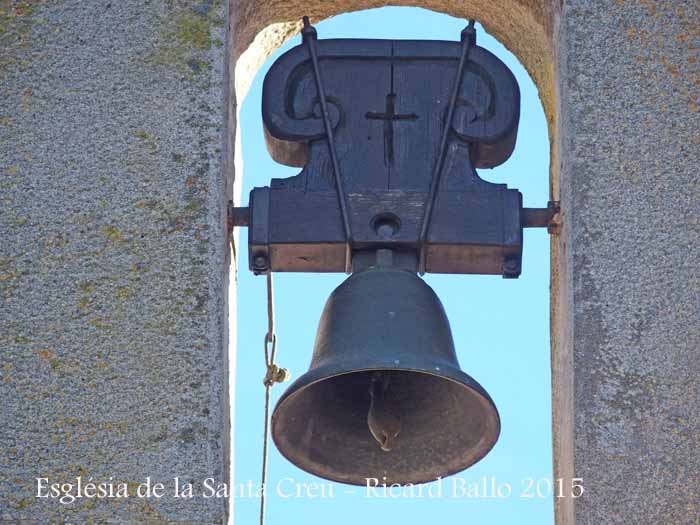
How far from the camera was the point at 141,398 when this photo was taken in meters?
5.79

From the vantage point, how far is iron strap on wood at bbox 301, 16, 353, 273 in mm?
6240

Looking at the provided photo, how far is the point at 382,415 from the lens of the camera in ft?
20.0

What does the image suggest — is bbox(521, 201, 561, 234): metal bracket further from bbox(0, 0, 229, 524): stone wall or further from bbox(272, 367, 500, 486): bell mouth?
bbox(0, 0, 229, 524): stone wall

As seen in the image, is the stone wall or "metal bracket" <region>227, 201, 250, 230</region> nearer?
the stone wall

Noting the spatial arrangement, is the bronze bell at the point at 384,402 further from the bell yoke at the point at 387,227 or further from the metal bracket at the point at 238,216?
the metal bracket at the point at 238,216

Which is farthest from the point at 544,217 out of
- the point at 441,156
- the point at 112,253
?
the point at 112,253

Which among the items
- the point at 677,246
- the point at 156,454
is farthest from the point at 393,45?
the point at 156,454

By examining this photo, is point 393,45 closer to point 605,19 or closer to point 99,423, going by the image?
point 605,19

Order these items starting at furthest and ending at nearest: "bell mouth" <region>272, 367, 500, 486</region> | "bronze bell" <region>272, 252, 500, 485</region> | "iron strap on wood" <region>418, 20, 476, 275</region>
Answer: "iron strap on wood" <region>418, 20, 476, 275</region> → "bell mouth" <region>272, 367, 500, 486</region> → "bronze bell" <region>272, 252, 500, 485</region>

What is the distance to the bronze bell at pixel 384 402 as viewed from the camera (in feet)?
19.6

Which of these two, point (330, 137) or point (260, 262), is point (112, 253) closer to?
point (260, 262)

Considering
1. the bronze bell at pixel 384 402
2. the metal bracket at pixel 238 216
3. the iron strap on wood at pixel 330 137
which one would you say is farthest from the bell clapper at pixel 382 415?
the metal bracket at pixel 238 216

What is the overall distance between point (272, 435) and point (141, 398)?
43 centimetres

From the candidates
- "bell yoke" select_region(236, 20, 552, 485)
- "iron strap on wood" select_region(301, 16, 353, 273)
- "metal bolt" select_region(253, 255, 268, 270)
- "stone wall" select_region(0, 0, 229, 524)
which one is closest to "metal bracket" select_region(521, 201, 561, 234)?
"bell yoke" select_region(236, 20, 552, 485)
